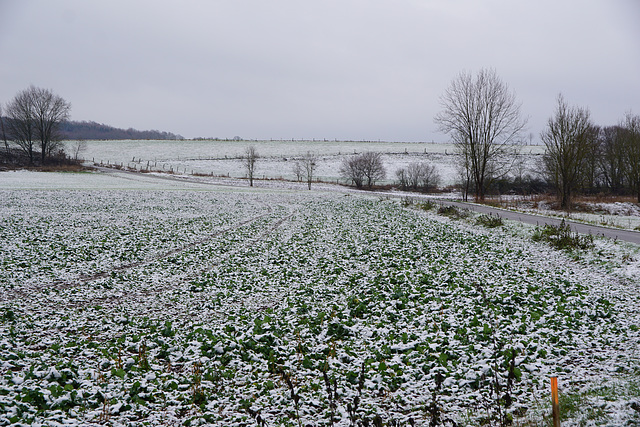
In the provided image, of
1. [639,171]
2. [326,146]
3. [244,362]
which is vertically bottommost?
[244,362]

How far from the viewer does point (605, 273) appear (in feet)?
39.5

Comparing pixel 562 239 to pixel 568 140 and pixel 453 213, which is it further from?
pixel 568 140

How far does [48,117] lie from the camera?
75.3m

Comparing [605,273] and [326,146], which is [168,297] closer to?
[605,273]

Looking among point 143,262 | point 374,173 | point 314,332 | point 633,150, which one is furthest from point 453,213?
point 374,173

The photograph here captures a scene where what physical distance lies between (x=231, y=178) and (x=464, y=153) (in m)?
47.9

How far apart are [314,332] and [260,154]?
324 feet

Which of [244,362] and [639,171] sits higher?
[639,171]

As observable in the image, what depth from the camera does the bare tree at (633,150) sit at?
4059 cm

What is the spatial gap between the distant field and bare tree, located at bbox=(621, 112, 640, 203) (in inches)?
1149

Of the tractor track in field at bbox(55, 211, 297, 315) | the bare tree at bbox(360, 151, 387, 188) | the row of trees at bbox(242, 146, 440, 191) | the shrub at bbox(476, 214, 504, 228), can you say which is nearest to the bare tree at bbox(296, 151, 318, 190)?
the row of trees at bbox(242, 146, 440, 191)

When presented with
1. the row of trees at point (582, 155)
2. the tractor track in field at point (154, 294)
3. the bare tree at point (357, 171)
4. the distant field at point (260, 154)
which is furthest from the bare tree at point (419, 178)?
the tractor track in field at point (154, 294)

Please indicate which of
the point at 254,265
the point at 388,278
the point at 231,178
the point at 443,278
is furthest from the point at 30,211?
the point at 231,178

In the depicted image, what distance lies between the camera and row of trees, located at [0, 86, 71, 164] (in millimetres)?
73500
